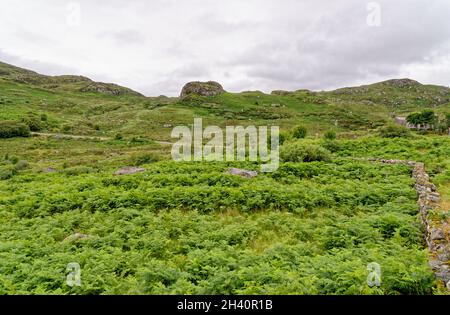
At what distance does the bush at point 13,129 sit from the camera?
65.9 metres

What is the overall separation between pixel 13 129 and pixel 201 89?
82.5 metres

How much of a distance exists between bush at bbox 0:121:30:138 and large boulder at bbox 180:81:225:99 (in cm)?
7328

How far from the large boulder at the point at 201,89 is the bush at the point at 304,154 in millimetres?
116209

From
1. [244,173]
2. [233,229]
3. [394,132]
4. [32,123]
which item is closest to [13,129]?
[32,123]

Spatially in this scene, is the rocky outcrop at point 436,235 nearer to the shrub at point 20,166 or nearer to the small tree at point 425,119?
the shrub at point 20,166

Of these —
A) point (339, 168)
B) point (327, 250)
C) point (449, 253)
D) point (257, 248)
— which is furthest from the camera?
point (339, 168)

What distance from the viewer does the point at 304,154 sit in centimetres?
2205

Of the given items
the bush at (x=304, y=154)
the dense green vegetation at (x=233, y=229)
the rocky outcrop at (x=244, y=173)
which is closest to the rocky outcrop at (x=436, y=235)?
the dense green vegetation at (x=233, y=229)

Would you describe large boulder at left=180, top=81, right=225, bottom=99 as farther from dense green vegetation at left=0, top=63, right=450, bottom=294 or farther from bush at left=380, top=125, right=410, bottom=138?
dense green vegetation at left=0, top=63, right=450, bottom=294

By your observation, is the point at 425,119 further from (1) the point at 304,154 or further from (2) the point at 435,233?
(2) the point at 435,233

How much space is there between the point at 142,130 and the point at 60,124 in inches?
916
